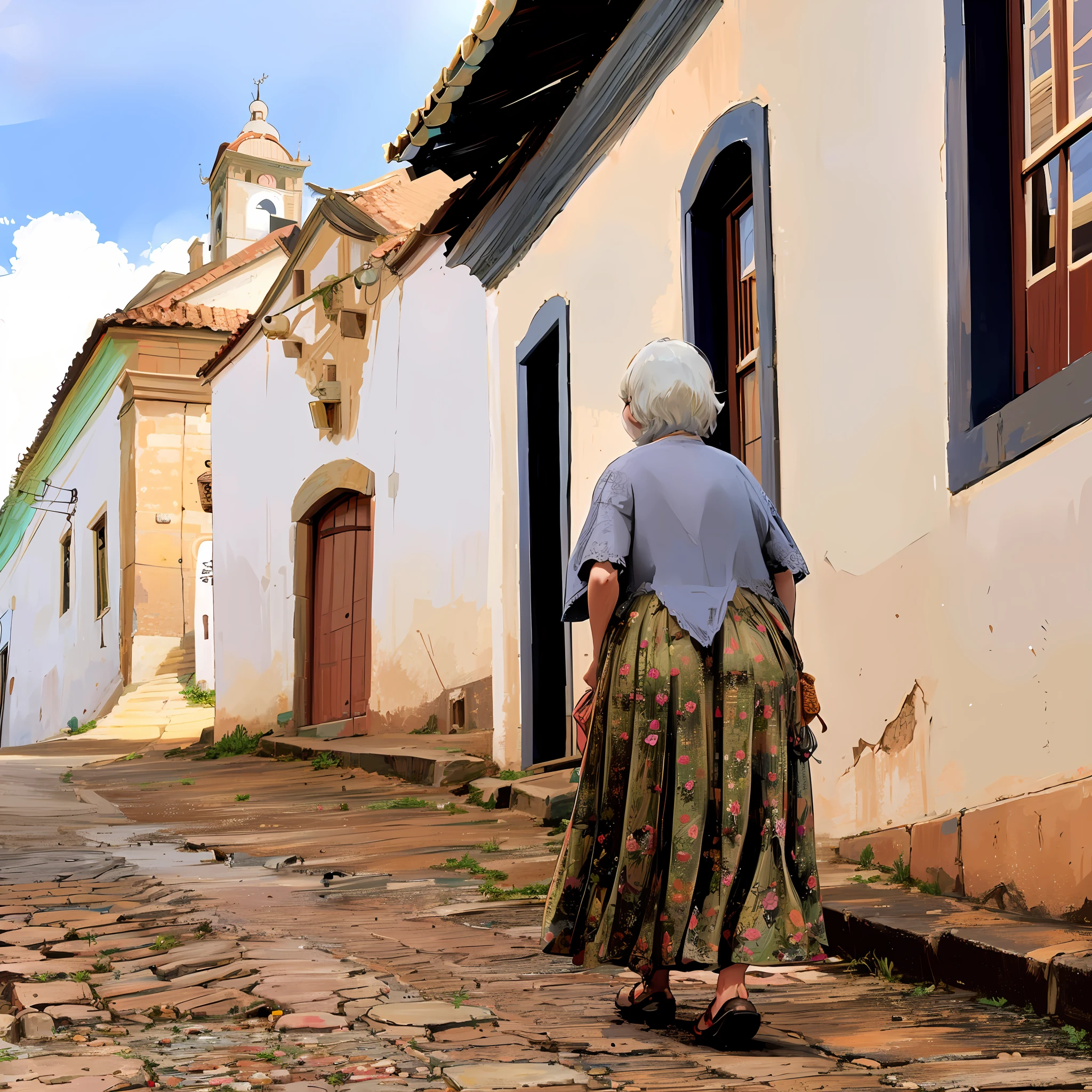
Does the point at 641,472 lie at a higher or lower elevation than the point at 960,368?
lower

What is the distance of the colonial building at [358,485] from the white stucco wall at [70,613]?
218 inches

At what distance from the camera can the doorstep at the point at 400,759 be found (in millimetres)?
8930

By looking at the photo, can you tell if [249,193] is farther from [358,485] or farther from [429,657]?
[429,657]

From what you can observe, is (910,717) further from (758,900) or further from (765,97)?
(765,97)

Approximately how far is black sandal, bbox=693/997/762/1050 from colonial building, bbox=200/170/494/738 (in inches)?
300

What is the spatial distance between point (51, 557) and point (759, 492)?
2690 centimetres

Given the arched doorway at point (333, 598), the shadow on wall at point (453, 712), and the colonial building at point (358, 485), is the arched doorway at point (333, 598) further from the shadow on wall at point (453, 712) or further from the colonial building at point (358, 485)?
the shadow on wall at point (453, 712)

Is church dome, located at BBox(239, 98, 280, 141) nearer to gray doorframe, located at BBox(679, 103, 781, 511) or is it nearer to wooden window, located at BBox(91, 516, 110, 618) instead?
wooden window, located at BBox(91, 516, 110, 618)

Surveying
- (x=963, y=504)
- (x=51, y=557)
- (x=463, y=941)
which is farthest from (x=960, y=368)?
(x=51, y=557)

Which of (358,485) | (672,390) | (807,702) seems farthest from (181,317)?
(807,702)

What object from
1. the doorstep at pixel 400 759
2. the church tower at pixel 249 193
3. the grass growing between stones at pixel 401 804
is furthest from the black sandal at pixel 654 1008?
the church tower at pixel 249 193

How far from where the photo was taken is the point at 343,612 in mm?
14047

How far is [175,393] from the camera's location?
827 inches

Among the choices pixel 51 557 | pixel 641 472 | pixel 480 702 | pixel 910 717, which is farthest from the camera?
pixel 51 557
